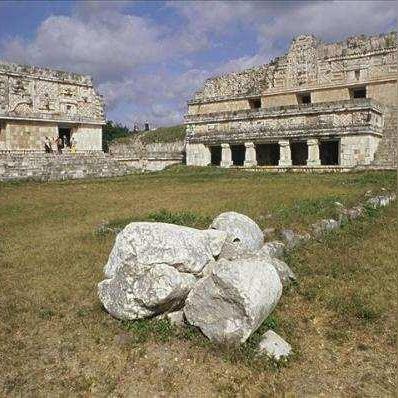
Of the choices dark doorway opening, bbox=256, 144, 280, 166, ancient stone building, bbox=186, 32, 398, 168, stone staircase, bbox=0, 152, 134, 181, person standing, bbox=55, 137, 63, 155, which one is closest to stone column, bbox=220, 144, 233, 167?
ancient stone building, bbox=186, 32, 398, 168

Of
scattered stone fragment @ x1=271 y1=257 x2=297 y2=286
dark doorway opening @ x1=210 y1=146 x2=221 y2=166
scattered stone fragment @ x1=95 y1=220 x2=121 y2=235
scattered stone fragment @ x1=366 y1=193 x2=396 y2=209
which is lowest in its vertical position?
scattered stone fragment @ x1=271 y1=257 x2=297 y2=286

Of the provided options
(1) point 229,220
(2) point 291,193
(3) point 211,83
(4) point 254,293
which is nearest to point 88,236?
(1) point 229,220

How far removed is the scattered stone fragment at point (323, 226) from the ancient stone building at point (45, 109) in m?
27.7

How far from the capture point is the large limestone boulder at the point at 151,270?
20.9ft

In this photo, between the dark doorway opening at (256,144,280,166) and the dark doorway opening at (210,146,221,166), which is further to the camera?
the dark doorway opening at (210,146,221,166)

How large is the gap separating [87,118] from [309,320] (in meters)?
34.1

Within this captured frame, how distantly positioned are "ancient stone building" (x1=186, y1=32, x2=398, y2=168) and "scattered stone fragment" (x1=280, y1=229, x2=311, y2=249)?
16636 mm

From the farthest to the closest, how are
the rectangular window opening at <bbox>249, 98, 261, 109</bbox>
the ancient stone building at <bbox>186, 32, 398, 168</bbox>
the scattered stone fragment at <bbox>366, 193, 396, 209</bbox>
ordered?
1. the rectangular window opening at <bbox>249, 98, 261, 109</bbox>
2. the ancient stone building at <bbox>186, 32, 398, 168</bbox>
3. the scattered stone fragment at <bbox>366, 193, 396, 209</bbox>

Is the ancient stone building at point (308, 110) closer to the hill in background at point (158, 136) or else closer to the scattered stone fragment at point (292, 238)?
the hill in background at point (158, 136)

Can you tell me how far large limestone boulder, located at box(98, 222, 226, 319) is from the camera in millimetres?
6375

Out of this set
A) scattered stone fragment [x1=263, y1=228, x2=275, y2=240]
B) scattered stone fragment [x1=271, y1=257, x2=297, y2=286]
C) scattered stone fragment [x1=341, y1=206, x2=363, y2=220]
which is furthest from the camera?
scattered stone fragment [x1=341, y1=206, x2=363, y2=220]

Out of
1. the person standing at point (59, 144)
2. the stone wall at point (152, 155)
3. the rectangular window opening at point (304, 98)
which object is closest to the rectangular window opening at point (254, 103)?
the rectangular window opening at point (304, 98)

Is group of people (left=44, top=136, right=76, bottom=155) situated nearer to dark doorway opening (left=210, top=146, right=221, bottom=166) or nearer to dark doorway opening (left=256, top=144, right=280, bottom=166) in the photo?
dark doorway opening (left=210, top=146, right=221, bottom=166)

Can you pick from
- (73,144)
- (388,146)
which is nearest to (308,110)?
(388,146)
